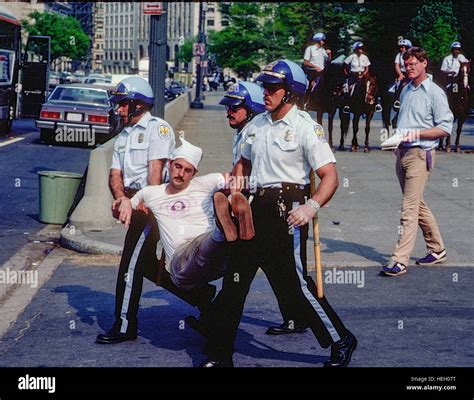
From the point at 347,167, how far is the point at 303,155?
1285 cm

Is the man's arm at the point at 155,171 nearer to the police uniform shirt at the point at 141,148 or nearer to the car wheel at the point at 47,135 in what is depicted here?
the police uniform shirt at the point at 141,148

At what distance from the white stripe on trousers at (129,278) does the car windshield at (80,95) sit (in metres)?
19.3

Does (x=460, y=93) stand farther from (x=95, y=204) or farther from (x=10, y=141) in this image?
(x=95, y=204)

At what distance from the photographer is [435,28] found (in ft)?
138

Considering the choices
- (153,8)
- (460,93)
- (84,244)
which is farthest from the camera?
(460,93)

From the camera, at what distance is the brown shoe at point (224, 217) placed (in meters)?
5.98

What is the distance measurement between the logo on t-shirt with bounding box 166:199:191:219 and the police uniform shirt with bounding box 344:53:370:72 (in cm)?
1544

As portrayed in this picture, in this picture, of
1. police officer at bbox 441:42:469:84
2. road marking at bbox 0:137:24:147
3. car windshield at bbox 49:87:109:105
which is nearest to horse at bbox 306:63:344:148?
police officer at bbox 441:42:469:84

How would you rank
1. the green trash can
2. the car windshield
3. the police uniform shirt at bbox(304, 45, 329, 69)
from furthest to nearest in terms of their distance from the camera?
the car windshield → the police uniform shirt at bbox(304, 45, 329, 69) → the green trash can

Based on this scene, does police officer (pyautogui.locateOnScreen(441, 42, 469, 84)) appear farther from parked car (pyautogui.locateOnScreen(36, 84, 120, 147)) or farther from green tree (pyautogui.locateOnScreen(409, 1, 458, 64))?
green tree (pyautogui.locateOnScreen(409, 1, 458, 64))

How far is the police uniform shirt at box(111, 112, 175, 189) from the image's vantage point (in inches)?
287

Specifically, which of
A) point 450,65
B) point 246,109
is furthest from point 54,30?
point 246,109

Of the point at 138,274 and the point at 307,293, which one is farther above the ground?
the point at 307,293

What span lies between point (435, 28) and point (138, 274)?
120 ft
